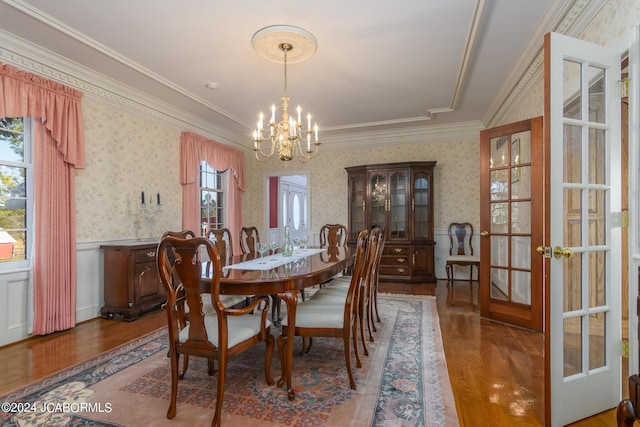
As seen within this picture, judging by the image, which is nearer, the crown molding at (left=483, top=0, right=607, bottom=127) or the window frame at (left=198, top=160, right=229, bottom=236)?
the crown molding at (left=483, top=0, right=607, bottom=127)

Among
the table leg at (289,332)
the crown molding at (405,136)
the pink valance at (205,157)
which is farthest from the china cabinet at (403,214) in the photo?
the table leg at (289,332)

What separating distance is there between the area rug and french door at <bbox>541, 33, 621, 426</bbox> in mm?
670

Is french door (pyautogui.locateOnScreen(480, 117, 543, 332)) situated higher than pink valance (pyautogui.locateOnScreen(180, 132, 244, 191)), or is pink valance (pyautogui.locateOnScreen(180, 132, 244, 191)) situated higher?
pink valance (pyautogui.locateOnScreen(180, 132, 244, 191))

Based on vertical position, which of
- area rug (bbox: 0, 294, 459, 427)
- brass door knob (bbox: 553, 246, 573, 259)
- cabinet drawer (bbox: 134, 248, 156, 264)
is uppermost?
brass door knob (bbox: 553, 246, 573, 259)

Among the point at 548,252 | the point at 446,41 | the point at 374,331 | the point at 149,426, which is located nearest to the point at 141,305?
the point at 149,426

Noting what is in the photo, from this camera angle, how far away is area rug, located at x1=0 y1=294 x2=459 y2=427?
1724 mm

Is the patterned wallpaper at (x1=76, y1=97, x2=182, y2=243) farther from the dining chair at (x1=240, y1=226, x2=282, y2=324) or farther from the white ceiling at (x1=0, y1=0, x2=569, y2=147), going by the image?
the dining chair at (x1=240, y1=226, x2=282, y2=324)

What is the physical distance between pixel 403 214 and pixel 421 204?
0.35m

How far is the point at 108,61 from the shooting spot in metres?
3.21

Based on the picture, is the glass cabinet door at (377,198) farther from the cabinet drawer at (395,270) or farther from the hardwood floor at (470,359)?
the hardwood floor at (470,359)

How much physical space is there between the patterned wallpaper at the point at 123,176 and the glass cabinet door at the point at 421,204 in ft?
12.6

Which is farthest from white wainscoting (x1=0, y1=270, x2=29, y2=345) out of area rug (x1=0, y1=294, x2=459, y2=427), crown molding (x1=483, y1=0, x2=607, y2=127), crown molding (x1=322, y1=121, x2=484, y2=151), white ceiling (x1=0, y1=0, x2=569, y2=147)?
crown molding (x1=483, y1=0, x2=607, y2=127)

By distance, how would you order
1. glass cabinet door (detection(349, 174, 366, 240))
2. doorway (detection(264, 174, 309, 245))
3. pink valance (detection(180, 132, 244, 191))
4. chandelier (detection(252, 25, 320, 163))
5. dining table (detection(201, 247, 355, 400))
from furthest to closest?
1. doorway (detection(264, 174, 309, 245))
2. glass cabinet door (detection(349, 174, 366, 240))
3. pink valance (detection(180, 132, 244, 191))
4. chandelier (detection(252, 25, 320, 163))
5. dining table (detection(201, 247, 355, 400))

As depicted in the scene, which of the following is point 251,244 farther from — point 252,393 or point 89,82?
point 89,82
